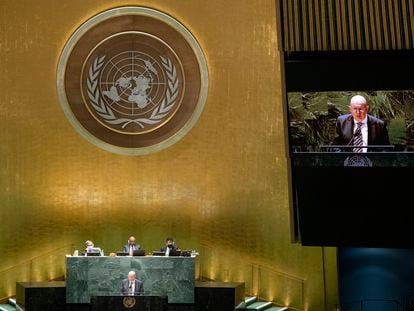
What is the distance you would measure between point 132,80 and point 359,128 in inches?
154

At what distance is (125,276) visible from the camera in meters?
11.2

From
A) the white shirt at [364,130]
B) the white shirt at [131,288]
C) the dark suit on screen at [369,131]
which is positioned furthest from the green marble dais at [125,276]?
the white shirt at [364,130]

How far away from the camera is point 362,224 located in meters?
10.8

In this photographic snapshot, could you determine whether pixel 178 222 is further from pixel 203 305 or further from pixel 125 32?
pixel 125 32

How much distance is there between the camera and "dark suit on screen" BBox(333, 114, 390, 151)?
460 inches

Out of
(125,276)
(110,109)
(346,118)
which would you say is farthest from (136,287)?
(346,118)

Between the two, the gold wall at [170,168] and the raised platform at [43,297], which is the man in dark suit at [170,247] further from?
the raised platform at [43,297]

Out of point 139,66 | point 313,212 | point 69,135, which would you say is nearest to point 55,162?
point 69,135

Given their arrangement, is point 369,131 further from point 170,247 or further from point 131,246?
point 131,246

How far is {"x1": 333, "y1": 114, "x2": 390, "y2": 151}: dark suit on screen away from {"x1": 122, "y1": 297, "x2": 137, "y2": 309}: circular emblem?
3.91m

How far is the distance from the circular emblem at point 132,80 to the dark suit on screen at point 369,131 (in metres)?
2.41

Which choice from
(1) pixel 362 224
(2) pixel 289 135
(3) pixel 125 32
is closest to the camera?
(1) pixel 362 224

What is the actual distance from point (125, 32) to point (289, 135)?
3.29 m

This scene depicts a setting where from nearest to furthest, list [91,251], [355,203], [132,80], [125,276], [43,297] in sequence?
[355,203]
[43,297]
[125,276]
[91,251]
[132,80]
